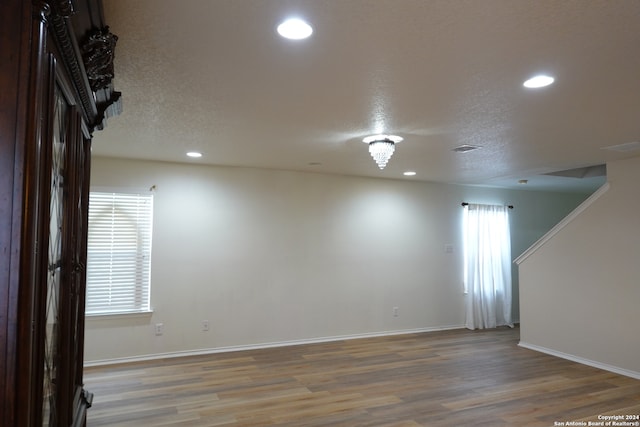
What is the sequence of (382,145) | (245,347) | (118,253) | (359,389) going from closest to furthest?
(382,145)
(359,389)
(118,253)
(245,347)

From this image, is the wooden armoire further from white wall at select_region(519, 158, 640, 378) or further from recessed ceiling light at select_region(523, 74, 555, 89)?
white wall at select_region(519, 158, 640, 378)

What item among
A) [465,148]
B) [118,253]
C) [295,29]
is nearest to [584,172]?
[465,148]

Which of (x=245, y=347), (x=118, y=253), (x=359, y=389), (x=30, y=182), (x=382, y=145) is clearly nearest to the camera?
(x=30, y=182)

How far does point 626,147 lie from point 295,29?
146 inches

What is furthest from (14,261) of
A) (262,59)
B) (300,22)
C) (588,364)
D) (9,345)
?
(588,364)

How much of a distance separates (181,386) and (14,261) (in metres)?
3.48

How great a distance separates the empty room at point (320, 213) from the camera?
1.52 metres

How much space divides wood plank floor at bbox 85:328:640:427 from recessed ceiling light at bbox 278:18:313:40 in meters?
2.71

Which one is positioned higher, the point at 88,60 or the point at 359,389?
the point at 88,60

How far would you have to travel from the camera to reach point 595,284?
15.5 ft

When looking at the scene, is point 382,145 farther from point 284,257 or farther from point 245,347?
point 245,347

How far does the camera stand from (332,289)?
580 centimetres

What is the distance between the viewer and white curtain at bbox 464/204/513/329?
6.66 m

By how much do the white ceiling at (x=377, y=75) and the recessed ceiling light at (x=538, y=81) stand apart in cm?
5
